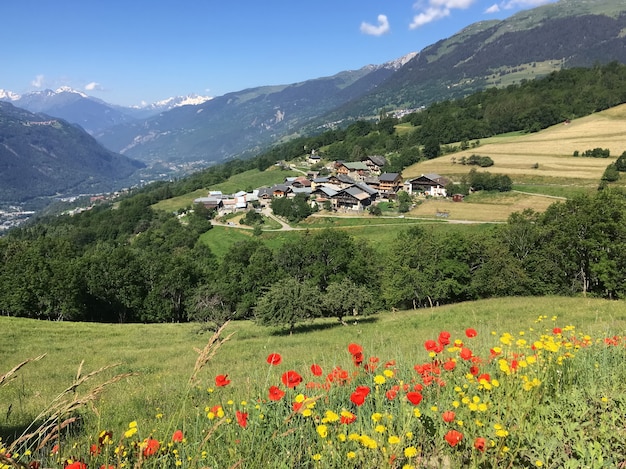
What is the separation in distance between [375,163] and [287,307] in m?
116

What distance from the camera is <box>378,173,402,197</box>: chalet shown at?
11321 centimetres

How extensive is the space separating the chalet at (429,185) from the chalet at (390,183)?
437cm

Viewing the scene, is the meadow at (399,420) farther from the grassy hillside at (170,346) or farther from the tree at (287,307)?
the tree at (287,307)

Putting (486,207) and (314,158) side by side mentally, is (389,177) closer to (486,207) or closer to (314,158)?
(486,207)

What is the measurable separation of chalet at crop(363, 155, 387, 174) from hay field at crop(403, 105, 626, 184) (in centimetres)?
1410

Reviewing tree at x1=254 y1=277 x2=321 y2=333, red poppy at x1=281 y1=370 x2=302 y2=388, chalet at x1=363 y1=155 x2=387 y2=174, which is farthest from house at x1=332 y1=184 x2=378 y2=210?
red poppy at x1=281 y1=370 x2=302 y2=388

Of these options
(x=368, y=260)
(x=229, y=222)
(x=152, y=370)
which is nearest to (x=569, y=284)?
(x=368, y=260)

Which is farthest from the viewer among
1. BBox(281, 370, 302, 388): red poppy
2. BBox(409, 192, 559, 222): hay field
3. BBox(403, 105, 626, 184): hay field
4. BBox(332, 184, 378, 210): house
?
BBox(332, 184, 378, 210): house

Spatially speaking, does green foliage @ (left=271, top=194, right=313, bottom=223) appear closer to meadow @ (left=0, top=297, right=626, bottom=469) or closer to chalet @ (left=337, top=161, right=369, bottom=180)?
chalet @ (left=337, top=161, right=369, bottom=180)

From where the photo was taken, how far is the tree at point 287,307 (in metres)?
32.2

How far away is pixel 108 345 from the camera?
28.8 metres

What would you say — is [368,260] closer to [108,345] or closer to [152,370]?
[108,345]

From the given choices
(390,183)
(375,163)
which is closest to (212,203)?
(390,183)

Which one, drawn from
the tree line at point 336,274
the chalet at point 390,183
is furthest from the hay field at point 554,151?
the tree line at point 336,274
